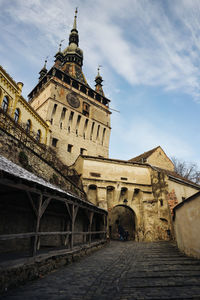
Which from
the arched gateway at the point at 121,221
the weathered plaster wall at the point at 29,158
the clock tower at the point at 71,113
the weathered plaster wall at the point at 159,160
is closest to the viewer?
the weathered plaster wall at the point at 29,158

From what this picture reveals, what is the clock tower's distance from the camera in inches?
1055

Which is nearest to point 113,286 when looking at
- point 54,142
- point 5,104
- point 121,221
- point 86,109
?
point 5,104

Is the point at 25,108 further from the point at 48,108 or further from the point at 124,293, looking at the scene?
the point at 124,293

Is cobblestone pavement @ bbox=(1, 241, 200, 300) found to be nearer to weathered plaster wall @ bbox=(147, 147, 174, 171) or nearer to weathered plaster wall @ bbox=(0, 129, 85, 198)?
weathered plaster wall @ bbox=(0, 129, 85, 198)

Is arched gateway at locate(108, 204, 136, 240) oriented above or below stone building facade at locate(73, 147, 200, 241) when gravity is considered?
below

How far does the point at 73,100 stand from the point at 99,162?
43.3 feet

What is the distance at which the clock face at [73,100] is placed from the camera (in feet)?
96.6

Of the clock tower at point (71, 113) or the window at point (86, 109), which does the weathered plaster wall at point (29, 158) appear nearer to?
the clock tower at point (71, 113)

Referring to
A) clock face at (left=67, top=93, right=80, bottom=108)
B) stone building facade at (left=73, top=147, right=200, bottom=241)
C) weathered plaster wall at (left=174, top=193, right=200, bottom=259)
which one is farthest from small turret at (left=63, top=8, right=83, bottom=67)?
weathered plaster wall at (left=174, top=193, right=200, bottom=259)

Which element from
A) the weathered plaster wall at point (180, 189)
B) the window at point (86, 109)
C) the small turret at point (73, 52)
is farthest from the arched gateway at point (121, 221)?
the small turret at point (73, 52)

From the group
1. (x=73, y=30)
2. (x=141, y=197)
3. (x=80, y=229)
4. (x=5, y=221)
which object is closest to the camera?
(x=5, y=221)

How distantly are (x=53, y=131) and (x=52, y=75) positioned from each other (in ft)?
32.5

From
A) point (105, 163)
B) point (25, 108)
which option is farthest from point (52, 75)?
point (105, 163)

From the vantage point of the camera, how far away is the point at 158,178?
21.2 metres
